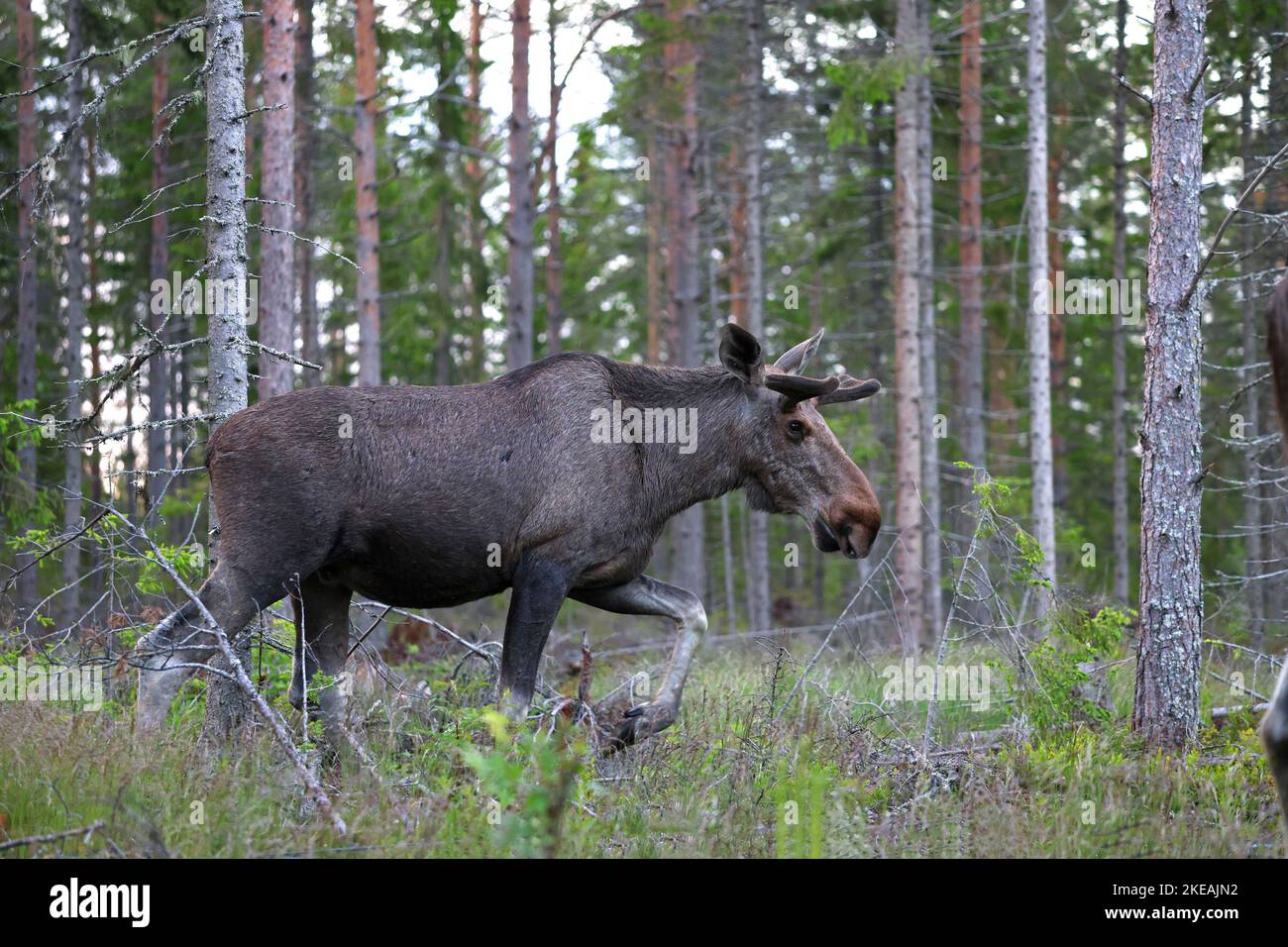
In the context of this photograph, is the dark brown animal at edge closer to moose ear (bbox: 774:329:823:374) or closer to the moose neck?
the moose neck

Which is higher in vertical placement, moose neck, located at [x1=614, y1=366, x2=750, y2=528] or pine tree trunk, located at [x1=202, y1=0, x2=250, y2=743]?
pine tree trunk, located at [x1=202, y1=0, x2=250, y2=743]

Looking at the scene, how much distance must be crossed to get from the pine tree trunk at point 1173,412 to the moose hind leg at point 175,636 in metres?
5.78

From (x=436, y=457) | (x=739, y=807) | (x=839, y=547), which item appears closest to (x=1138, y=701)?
(x=839, y=547)

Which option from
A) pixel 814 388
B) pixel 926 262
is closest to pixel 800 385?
pixel 814 388

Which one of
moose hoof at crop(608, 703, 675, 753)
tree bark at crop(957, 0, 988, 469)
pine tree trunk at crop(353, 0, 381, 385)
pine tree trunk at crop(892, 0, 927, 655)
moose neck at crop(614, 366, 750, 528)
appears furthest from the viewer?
tree bark at crop(957, 0, 988, 469)

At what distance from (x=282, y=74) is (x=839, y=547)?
30.0 ft

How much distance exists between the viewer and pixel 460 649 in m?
14.5

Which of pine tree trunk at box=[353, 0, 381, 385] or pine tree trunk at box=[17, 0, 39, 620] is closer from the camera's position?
pine tree trunk at box=[353, 0, 381, 385]

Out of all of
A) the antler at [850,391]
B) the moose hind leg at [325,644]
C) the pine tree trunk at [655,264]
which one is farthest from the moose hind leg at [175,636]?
the pine tree trunk at [655,264]

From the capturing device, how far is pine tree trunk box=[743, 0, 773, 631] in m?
20.3

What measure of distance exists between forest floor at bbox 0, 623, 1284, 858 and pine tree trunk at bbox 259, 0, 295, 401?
5700 millimetres

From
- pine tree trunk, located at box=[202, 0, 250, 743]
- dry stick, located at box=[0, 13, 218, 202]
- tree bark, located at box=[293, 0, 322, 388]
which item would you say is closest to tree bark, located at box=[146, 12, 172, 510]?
tree bark, located at box=[293, 0, 322, 388]

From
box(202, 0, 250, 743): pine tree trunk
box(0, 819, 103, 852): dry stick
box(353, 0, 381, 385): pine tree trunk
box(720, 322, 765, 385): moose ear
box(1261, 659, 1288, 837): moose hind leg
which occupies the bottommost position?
box(0, 819, 103, 852): dry stick

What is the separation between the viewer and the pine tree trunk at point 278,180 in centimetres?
1301
